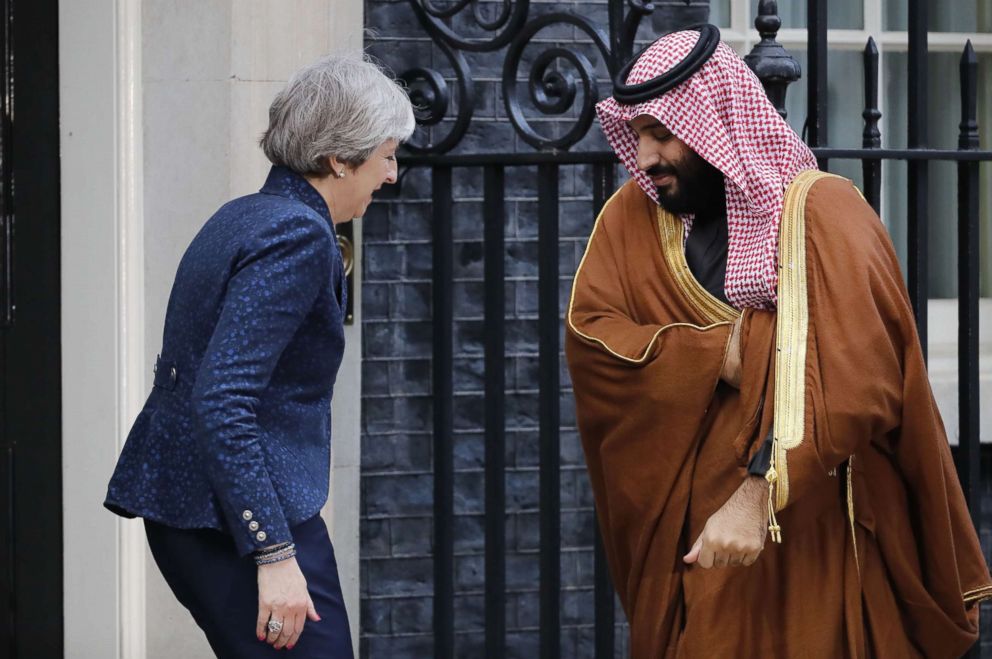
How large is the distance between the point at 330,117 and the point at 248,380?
1.72ft

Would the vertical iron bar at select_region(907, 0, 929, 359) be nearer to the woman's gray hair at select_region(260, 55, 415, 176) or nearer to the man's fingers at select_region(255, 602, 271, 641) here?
the woman's gray hair at select_region(260, 55, 415, 176)

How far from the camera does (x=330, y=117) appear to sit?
2.69 m

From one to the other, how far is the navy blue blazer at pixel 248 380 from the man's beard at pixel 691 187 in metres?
0.74

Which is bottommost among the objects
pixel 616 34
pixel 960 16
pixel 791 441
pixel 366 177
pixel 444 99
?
pixel 791 441

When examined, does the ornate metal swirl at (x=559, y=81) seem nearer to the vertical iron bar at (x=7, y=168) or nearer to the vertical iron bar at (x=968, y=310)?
the vertical iron bar at (x=968, y=310)

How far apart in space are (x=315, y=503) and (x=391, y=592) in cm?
240

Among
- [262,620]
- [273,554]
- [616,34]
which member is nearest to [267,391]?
[273,554]

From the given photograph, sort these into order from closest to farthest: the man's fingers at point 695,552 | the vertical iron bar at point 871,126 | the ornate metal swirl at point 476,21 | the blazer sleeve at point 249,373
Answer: the blazer sleeve at point 249,373 → the man's fingers at point 695,552 → the vertical iron bar at point 871,126 → the ornate metal swirl at point 476,21

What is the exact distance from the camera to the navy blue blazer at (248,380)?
8.11 feet

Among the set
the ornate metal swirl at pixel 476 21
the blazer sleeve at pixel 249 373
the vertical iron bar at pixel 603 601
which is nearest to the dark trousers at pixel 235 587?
the blazer sleeve at pixel 249 373

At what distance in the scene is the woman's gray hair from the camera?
2.69 metres

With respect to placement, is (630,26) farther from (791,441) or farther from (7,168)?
(7,168)

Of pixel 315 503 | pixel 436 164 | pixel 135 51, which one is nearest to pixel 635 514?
pixel 315 503

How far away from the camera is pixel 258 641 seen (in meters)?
2.62
